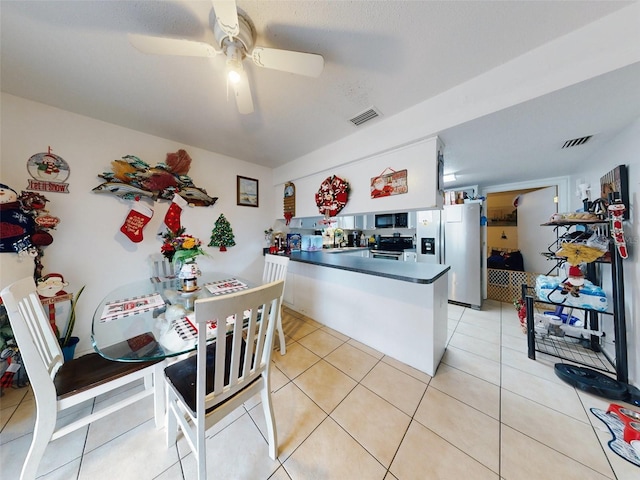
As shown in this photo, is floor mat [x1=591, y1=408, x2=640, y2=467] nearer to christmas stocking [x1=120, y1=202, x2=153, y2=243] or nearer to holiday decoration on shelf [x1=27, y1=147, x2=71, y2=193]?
christmas stocking [x1=120, y1=202, x2=153, y2=243]

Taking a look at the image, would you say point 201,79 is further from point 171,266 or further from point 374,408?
point 374,408

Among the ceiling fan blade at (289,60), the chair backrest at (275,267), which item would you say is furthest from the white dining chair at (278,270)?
the ceiling fan blade at (289,60)

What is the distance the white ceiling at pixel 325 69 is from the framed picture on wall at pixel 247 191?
0.95 meters

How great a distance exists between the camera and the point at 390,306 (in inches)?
73.7

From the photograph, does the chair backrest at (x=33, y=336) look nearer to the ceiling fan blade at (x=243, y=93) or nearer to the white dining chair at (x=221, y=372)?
the white dining chair at (x=221, y=372)

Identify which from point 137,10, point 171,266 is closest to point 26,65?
point 137,10

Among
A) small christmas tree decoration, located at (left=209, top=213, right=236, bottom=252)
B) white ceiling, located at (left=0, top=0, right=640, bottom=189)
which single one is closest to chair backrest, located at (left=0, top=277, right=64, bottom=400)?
white ceiling, located at (left=0, top=0, right=640, bottom=189)

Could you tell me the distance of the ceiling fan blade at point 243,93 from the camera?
4.01ft

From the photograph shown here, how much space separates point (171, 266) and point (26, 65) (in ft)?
5.92

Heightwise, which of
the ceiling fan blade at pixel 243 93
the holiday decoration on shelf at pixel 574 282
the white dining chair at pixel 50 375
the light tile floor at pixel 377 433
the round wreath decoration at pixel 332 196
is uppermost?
the ceiling fan blade at pixel 243 93

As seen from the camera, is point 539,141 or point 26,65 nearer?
point 26,65

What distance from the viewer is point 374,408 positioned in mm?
1353

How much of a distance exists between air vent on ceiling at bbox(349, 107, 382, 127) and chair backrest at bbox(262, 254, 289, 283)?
1.57m

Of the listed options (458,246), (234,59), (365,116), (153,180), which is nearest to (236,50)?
(234,59)
